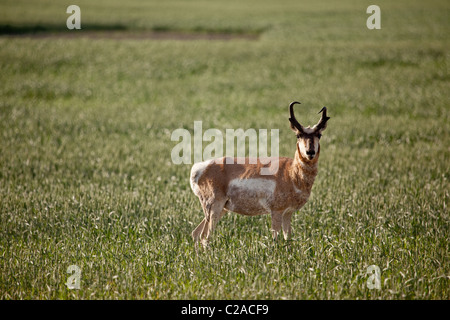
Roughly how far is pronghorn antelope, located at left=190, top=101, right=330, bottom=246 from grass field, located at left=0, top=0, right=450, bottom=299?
2.22 feet

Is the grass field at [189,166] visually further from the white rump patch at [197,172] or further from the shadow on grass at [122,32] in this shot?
the shadow on grass at [122,32]

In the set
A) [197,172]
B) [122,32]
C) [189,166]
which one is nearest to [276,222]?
[197,172]

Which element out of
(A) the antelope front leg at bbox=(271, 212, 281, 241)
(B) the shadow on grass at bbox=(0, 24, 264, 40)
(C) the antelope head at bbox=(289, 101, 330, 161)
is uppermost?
(B) the shadow on grass at bbox=(0, 24, 264, 40)

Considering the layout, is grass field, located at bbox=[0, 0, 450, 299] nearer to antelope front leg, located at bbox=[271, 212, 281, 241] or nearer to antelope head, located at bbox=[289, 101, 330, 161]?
antelope front leg, located at bbox=[271, 212, 281, 241]

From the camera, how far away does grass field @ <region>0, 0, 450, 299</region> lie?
22.5 feet

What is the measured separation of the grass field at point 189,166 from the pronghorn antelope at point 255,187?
677 mm

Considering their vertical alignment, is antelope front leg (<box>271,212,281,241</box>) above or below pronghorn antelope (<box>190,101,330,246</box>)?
below

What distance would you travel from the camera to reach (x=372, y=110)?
70.2ft

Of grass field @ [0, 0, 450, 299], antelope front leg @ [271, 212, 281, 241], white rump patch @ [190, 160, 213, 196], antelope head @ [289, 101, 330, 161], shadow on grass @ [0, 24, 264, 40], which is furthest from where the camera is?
shadow on grass @ [0, 24, 264, 40]

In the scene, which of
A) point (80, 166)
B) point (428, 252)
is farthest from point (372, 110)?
point (428, 252)

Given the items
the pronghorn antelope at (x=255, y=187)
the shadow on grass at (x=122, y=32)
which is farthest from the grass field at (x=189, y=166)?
the shadow on grass at (x=122, y=32)

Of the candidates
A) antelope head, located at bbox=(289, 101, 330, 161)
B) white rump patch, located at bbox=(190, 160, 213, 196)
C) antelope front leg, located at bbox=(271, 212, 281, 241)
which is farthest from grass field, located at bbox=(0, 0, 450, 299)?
antelope head, located at bbox=(289, 101, 330, 161)

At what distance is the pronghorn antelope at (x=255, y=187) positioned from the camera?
6883 mm
